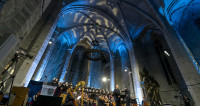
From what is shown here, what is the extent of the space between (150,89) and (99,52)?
7.02 metres

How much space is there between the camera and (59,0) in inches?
295

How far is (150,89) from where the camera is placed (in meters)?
9.55

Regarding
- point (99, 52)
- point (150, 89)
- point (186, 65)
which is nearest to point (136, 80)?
point (150, 89)

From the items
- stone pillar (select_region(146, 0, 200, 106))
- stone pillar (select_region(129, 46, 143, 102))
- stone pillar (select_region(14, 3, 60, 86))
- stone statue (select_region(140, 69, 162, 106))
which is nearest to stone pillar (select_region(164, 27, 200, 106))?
stone pillar (select_region(146, 0, 200, 106))

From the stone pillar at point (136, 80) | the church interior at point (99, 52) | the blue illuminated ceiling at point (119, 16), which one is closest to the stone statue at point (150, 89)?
the church interior at point (99, 52)

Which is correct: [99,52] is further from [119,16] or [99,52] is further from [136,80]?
[119,16]

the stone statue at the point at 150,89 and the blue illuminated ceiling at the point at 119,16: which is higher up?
the blue illuminated ceiling at the point at 119,16

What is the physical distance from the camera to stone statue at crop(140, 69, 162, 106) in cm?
897

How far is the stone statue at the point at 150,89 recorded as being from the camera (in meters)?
8.97

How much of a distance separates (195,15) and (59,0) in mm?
14769

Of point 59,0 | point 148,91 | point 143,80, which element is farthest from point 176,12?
point 59,0

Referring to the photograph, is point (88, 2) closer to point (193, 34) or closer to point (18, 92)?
point (18, 92)

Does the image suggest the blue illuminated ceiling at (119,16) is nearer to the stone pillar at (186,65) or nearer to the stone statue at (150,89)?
→ the stone pillar at (186,65)

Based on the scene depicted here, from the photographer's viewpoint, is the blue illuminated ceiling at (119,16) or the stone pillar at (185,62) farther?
the blue illuminated ceiling at (119,16)
